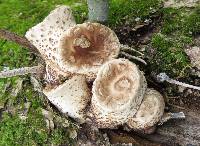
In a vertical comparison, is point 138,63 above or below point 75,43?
below

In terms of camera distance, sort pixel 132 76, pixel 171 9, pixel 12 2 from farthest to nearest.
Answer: pixel 12 2
pixel 171 9
pixel 132 76

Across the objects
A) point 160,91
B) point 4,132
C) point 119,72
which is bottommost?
point 4,132

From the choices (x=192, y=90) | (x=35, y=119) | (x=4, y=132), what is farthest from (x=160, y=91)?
(x=4, y=132)

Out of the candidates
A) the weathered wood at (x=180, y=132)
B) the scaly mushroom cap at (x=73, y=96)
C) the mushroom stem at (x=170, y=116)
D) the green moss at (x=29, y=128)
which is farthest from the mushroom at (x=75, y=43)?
the weathered wood at (x=180, y=132)

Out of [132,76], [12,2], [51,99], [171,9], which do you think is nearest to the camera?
[132,76]

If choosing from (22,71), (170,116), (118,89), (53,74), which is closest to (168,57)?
(170,116)

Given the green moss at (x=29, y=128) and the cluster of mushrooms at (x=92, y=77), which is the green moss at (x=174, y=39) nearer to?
the cluster of mushrooms at (x=92, y=77)

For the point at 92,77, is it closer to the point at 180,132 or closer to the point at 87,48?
the point at 87,48

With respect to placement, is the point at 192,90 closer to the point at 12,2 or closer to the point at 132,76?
the point at 132,76
